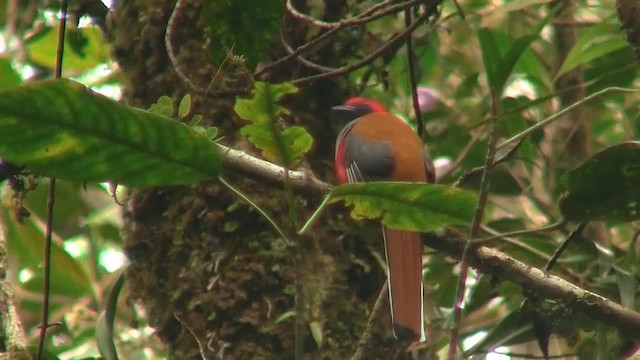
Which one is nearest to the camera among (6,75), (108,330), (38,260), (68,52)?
(108,330)

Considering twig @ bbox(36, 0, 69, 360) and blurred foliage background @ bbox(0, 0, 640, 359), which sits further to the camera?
blurred foliage background @ bbox(0, 0, 640, 359)

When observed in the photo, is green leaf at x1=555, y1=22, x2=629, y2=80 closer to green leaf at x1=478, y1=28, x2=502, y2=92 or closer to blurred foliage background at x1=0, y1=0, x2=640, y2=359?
blurred foliage background at x1=0, y1=0, x2=640, y2=359

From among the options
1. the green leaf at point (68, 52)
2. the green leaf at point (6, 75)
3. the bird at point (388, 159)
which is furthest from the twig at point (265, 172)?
the green leaf at point (68, 52)

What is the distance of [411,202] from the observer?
211 centimetres

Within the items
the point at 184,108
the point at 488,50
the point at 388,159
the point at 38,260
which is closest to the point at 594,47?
the point at 488,50

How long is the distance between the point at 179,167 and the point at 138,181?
0.30ft

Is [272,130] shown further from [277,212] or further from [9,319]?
[277,212]

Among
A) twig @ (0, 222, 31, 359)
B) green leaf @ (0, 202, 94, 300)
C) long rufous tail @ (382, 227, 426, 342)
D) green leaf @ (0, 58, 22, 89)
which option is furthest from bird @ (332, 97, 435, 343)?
green leaf @ (0, 202, 94, 300)

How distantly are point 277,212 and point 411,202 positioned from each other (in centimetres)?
134

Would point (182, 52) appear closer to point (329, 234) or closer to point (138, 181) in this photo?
point (329, 234)

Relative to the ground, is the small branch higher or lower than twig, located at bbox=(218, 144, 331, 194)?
lower

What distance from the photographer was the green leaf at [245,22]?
2.48 metres

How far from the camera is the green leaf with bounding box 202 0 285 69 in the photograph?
2.48 meters

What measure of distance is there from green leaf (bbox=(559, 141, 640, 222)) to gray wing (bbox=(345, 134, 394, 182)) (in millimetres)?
1198
